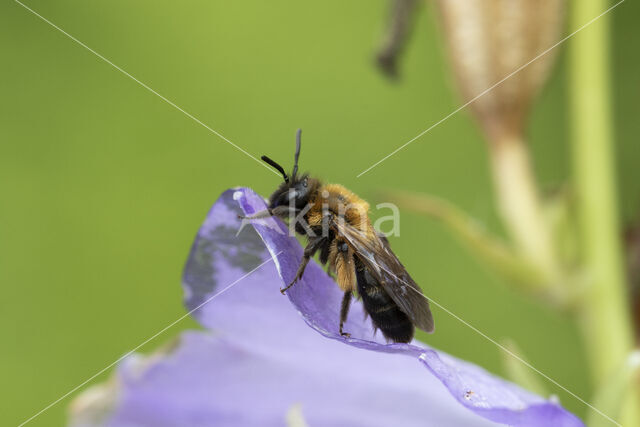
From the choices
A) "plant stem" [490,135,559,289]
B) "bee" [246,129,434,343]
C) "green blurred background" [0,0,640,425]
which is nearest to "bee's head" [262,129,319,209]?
"bee" [246,129,434,343]

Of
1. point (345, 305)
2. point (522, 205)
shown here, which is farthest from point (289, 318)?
point (522, 205)

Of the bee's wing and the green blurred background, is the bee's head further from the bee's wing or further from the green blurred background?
the green blurred background

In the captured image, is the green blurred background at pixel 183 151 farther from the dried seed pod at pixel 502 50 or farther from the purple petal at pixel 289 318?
the purple petal at pixel 289 318

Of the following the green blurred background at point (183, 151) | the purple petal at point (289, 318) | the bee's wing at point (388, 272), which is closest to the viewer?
the purple petal at point (289, 318)

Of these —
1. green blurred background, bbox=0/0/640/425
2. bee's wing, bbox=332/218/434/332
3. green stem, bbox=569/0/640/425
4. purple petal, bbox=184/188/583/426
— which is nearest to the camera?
purple petal, bbox=184/188/583/426

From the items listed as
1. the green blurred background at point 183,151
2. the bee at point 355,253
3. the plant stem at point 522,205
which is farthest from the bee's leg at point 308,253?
the green blurred background at point 183,151

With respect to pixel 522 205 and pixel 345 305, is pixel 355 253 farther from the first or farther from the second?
pixel 522 205

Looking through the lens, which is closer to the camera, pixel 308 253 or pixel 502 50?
pixel 308 253
